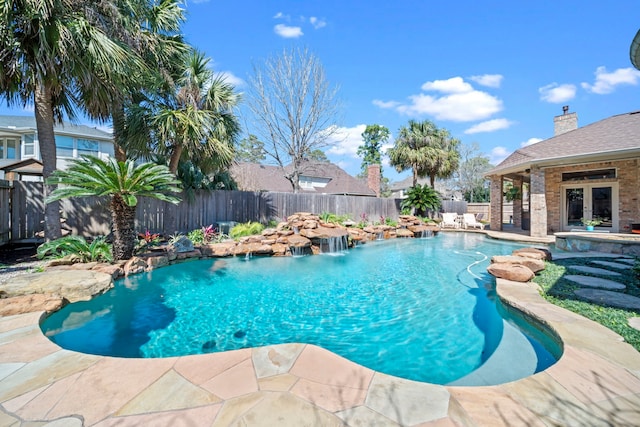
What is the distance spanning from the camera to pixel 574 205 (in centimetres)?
1198

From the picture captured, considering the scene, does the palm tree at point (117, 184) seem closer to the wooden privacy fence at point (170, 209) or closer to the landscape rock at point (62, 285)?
the landscape rock at point (62, 285)

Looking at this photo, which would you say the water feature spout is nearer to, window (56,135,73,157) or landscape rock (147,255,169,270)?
landscape rock (147,255,169,270)

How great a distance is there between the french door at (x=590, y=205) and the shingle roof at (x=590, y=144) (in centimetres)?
177

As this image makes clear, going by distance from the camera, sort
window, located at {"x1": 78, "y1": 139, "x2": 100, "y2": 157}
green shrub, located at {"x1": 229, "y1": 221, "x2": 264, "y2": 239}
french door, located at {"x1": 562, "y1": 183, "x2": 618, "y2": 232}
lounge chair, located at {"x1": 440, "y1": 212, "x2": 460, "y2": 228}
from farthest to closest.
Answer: lounge chair, located at {"x1": 440, "y1": 212, "x2": 460, "y2": 228}
window, located at {"x1": 78, "y1": 139, "x2": 100, "y2": 157}
french door, located at {"x1": 562, "y1": 183, "x2": 618, "y2": 232}
green shrub, located at {"x1": 229, "y1": 221, "x2": 264, "y2": 239}

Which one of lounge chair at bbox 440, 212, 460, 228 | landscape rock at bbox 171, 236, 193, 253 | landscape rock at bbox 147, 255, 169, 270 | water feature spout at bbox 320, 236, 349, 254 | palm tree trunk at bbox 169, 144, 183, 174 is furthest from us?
lounge chair at bbox 440, 212, 460, 228

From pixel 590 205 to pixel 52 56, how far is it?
1816 centimetres

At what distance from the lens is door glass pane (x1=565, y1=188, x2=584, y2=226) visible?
11.8 metres

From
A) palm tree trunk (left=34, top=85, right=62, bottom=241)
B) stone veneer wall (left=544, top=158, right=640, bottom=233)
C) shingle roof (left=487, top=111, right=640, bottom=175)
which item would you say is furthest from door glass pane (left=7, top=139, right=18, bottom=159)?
stone veneer wall (left=544, top=158, right=640, bottom=233)

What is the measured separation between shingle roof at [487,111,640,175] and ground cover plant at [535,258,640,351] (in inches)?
275

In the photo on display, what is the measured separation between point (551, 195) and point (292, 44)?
561 inches

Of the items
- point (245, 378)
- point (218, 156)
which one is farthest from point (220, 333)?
point (218, 156)

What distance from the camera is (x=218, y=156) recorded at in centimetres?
920

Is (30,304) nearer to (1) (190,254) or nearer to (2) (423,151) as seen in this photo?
(1) (190,254)

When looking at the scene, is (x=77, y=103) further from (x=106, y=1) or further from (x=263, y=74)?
(x=263, y=74)
